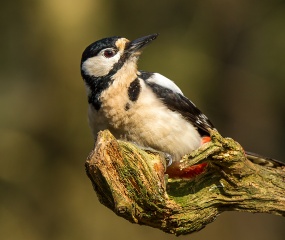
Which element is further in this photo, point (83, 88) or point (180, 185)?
point (83, 88)

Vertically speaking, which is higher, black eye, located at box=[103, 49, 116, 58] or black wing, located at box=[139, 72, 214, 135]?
black eye, located at box=[103, 49, 116, 58]

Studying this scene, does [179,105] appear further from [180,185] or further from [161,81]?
[180,185]

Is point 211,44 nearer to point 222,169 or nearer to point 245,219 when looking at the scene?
point 245,219

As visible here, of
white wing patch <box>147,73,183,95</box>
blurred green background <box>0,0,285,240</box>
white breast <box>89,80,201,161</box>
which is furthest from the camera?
blurred green background <box>0,0,285,240</box>

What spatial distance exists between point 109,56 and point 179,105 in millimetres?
615

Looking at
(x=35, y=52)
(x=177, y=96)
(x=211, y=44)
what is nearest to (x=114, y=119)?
(x=177, y=96)

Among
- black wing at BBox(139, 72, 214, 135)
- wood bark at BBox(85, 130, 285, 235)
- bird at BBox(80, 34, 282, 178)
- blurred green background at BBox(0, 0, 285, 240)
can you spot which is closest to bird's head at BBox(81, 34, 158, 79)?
bird at BBox(80, 34, 282, 178)

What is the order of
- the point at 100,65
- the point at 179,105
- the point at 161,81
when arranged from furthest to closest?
1. the point at 161,81
2. the point at 179,105
3. the point at 100,65

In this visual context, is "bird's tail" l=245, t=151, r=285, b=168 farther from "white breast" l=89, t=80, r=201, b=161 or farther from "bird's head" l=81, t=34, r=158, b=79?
"bird's head" l=81, t=34, r=158, b=79

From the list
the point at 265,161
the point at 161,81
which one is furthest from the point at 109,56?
the point at 265,161

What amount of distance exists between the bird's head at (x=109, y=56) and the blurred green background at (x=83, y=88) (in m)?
3.10

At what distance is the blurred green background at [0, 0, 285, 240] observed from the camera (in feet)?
27.1

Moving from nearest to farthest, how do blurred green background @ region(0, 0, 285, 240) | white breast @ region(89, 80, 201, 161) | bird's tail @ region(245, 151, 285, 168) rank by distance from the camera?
1. white breast @ region(89, 80, 201, 161)
2. bird's tail @ region(245, 151, 285, 168)
3. blurred green background @ region(0, 0, 285, 240)

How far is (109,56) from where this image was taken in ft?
17.1
